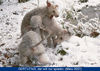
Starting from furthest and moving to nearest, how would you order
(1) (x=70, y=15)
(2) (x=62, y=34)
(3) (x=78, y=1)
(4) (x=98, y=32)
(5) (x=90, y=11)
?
(3) (x=78, y=1)
(5) (x=90, y=11)
(1) (x=70, y=15)
(4) (x=98, y=32)
(2) (x=62, y=34)

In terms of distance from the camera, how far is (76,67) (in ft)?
14.5

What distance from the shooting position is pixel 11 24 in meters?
6.44

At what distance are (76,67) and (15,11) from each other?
3.30m

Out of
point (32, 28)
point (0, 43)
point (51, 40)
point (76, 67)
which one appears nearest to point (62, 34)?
point (51, 40)

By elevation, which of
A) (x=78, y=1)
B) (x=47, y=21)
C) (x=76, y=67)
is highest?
(x=78, y=1)

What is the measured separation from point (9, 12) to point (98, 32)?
2.74 m

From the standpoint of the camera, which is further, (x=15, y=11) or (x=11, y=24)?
(x=15, y=11)

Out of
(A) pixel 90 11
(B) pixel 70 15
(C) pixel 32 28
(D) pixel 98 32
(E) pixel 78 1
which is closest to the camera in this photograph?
(C) pixel 32 28

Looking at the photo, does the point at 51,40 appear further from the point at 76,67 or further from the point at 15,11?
the point at 15,11

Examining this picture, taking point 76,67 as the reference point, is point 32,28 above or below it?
above

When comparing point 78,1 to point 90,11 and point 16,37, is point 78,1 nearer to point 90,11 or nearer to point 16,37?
point 90,11

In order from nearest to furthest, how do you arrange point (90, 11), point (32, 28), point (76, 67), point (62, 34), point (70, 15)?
point (76, 67)
point (32, 28)
point (62, 34)
point (70, 15)
point (90, 11)

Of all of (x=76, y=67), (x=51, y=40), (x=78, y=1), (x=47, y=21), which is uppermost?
(x=78, y=1)

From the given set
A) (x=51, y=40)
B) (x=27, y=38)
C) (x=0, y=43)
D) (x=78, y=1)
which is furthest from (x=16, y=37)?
(x=78, y=1)
